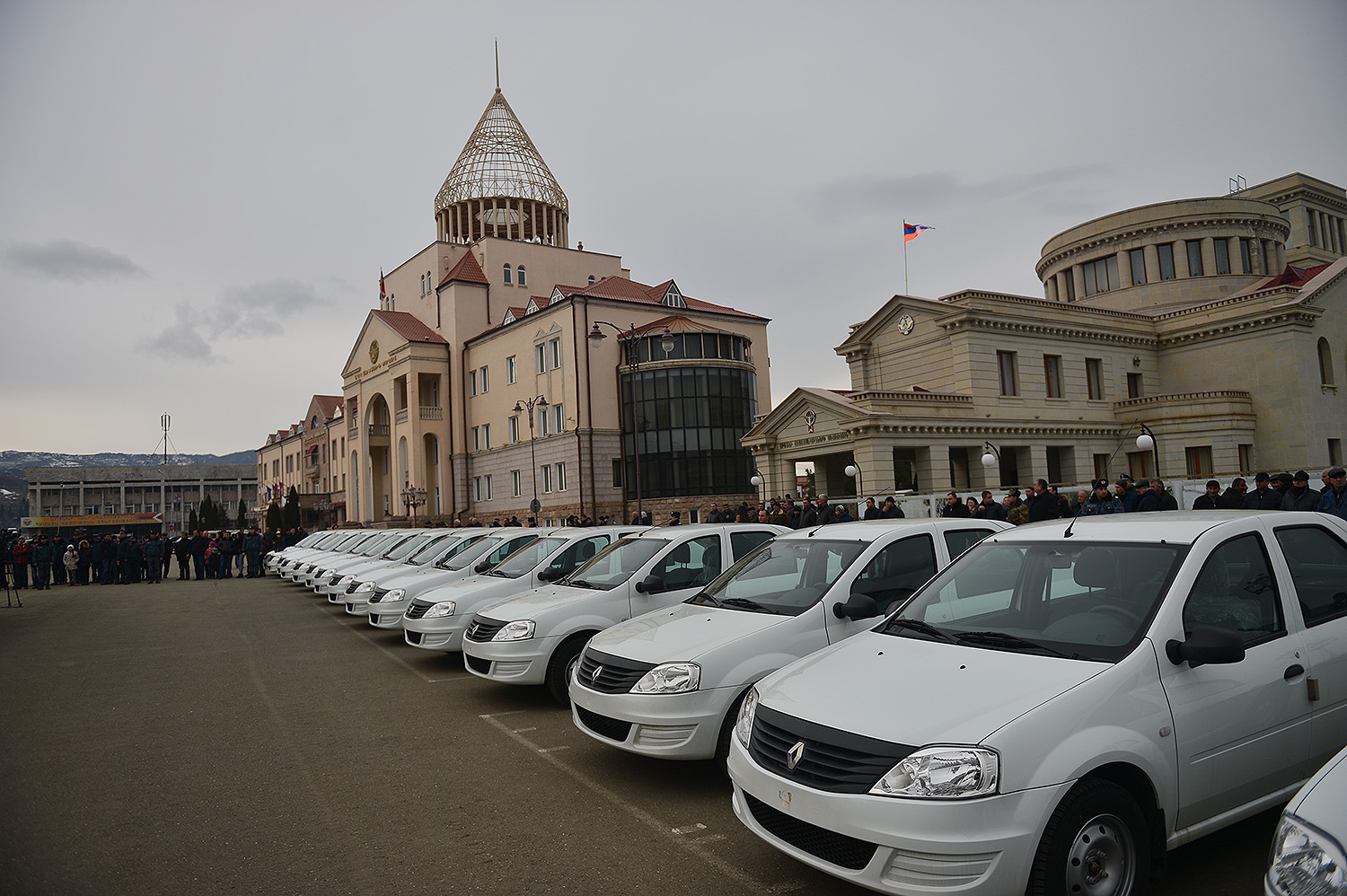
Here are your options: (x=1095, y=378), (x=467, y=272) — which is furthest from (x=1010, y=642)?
(x=467, y=272)

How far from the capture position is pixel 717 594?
270 inches

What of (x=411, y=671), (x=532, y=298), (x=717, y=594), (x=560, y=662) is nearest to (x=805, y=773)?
(x=717, y=594)

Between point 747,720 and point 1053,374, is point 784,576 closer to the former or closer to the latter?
point 747,720

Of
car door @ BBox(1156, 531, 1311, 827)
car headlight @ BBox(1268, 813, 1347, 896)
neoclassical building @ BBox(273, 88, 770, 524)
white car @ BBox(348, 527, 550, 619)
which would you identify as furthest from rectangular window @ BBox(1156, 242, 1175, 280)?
car headlight @ BBox(1268, 813, 1347, 896)

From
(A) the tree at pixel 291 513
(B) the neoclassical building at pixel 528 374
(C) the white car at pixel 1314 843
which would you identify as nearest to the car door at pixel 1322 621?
(C) the white car at pixel 1314 843

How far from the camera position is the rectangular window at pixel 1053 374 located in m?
36.4

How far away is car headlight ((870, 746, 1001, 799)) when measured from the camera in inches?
129

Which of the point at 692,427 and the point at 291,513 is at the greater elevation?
the point at 692,427

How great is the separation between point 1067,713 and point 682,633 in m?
3.06

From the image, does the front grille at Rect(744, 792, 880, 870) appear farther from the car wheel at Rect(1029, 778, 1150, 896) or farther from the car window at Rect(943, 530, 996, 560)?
the car window at Rect(943, 530, 996, 560)

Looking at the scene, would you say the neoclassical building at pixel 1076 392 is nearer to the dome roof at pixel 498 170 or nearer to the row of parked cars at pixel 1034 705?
the row of parked cars at pixel 1034 705

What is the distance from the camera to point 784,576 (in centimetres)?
658

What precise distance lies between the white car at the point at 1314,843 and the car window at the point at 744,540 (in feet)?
20.1

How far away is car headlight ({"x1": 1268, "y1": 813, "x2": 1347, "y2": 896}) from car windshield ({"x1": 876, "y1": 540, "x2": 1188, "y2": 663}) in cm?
118
